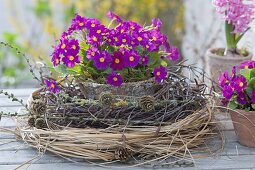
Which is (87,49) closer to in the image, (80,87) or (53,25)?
(80,87)

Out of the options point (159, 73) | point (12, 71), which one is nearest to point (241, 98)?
point (159, 73)

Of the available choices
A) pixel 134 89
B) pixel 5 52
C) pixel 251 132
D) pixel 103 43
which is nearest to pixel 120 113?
pixel 134 89

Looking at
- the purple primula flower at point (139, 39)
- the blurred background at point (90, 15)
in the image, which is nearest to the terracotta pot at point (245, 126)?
the purple primula flower at point (139, 39)

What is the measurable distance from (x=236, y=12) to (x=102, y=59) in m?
0.62

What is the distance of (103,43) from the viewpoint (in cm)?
Result: 164

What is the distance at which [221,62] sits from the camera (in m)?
2.01

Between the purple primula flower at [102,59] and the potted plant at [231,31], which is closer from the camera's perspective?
the purple primula flower at [102,59]

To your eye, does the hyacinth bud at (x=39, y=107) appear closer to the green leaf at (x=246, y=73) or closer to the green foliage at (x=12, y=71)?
the green leaf at (x=246, y=73)

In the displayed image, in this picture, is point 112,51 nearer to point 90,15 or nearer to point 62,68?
point 62,68

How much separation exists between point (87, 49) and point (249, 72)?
0.52m

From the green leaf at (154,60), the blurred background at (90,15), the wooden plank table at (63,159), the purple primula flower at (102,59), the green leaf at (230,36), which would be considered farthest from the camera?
the blurred background at (90,15)

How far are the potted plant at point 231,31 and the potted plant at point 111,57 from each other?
13.4 inches

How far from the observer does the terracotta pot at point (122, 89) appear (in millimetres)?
1661

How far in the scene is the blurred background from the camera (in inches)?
162
